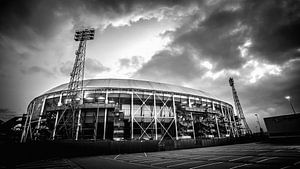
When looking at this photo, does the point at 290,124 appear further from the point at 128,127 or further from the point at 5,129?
the point at 5,129

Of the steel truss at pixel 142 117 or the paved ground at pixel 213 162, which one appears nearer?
the paved ground at pixel 213 162

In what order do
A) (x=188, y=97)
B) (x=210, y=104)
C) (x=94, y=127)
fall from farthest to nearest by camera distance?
(x=210, y=104) < (x=188, y=97) < (x=94, y=127)

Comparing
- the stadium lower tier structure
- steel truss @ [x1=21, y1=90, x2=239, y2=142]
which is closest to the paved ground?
the stadium lower tier structure

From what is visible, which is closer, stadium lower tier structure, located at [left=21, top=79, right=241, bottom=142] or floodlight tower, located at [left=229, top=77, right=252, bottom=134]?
stadium lower tier structure, located at [left=21, top=79, right=241, bottom=142]

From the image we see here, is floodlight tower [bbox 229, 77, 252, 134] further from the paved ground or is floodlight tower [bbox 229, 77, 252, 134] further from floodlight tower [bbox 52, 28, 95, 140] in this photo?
floodlight tower [bbox 52, 28, 95, 140]

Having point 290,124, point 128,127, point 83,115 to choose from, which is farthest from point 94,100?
point 290,124

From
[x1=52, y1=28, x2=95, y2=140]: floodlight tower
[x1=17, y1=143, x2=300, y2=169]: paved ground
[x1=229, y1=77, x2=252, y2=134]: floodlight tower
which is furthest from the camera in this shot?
[x1=229, y1=77, x2=252, y2=134]: floodlight tower

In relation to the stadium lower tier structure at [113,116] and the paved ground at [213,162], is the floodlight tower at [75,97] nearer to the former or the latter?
the stadium lower tier structure at [113,116]

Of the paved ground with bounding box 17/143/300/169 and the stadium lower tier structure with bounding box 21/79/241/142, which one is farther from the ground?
the stadium lower tier structure with bounding box 21/79/241/142

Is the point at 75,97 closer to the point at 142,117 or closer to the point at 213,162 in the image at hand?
the point at 142,117

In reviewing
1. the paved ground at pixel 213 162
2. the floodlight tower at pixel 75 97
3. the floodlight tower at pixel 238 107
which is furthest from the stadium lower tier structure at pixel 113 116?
the floodlight tower at pixel 238 107

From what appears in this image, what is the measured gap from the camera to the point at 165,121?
30.0 metres

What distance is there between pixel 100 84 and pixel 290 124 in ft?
111

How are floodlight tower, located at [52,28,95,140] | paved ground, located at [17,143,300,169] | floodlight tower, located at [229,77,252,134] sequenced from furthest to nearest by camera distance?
1. floodlight tower, located at [229,77,252,134]
2. floodlight tower, located at [52,28,95,140]
3. paved ground, located at [17,143,300,169]
